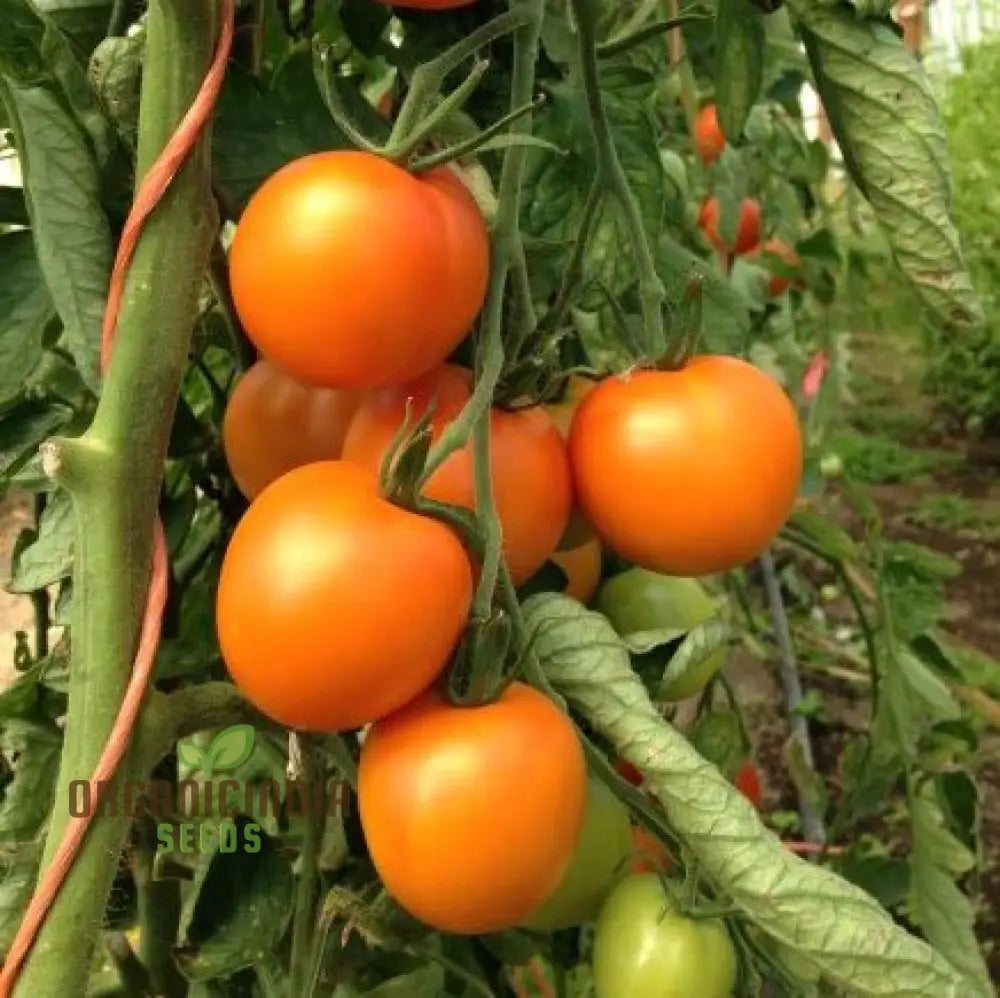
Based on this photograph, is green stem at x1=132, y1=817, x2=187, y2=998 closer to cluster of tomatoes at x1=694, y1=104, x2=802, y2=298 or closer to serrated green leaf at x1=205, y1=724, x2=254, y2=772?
serrated green leaf at x1=205, y1=724, x2=254, y2=772

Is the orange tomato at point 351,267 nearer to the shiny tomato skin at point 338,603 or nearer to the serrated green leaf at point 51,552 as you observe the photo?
the shiny tomato skin at point 338,603

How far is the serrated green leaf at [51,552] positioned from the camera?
693 mm

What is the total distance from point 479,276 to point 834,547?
0.79 meters

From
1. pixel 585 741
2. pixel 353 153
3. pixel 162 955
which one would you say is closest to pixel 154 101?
pixel 353 153

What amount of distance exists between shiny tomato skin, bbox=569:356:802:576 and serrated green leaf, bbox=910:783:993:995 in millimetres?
470

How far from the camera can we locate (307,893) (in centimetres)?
78

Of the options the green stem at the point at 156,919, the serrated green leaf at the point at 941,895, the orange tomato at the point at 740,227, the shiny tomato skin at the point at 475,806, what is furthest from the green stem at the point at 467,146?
the orange tomato at the point at 740,227

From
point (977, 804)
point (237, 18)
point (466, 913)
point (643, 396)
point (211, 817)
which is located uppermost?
point (237, 18)

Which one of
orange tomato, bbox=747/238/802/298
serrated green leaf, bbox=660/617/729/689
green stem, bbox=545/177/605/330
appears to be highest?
green stem, bbox=545/177/605/330

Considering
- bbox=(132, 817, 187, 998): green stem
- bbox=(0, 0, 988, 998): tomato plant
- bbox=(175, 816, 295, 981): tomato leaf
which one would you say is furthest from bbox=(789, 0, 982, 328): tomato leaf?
bbox=(132, 817, 187, 998): green stem

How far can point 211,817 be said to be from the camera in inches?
32.3

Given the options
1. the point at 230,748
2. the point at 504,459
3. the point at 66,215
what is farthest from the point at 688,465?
the point at 230,748

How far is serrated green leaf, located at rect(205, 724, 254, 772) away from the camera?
870mm

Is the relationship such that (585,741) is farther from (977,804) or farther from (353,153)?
(977,804)
